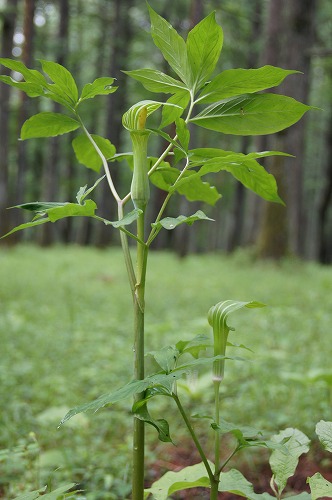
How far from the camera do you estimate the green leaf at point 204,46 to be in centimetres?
124

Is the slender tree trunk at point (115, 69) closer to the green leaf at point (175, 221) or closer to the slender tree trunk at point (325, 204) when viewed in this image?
the slender tree trunk at point (325, 204)

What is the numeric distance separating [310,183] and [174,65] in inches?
1333

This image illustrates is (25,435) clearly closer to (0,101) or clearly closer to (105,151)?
(105,151)

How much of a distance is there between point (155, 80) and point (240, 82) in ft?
0.66

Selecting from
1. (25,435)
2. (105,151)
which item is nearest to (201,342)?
(105,151)

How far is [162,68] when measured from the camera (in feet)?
75.7

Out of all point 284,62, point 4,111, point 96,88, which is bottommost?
point 96,88

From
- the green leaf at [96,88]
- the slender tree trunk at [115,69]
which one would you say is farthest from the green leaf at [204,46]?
the slender tree trunk at [115,69]

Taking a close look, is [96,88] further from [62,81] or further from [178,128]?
[178,128]

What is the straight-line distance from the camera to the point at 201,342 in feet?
4.50

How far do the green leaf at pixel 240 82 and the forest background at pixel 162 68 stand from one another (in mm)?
6718

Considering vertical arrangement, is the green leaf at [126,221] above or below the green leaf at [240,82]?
below

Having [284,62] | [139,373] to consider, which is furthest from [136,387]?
[284,62]

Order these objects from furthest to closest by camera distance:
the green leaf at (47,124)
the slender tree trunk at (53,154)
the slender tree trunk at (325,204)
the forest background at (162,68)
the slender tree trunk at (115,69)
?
the slender tree trunk at (325,204) → the slender tree trunk at (115,69) → the slender tree trunk at (53,154) → the forest background at (162,68) → the green leaf at (47,124)
